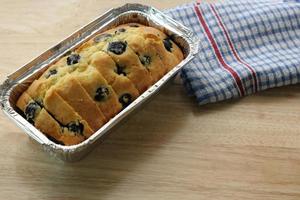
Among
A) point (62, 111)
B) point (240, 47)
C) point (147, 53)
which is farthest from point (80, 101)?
point (240, 47)

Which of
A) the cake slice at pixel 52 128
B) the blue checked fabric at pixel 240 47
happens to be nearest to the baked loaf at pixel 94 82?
the cake slice at pixel 52 128

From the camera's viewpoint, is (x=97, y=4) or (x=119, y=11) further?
(x=97, y=4)

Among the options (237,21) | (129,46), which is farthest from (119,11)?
(237,21)

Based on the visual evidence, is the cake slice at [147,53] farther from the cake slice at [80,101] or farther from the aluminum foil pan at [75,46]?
the cake slice at [80,101]

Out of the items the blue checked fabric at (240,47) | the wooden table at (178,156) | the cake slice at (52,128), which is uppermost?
the cake slice at (52,128)

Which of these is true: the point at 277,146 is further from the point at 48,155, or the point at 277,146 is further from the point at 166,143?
the point at 48,155

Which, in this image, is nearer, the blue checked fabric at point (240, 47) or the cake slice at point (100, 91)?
the cake slice at point (100, 91)
